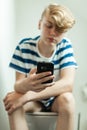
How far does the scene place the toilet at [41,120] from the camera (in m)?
1.13

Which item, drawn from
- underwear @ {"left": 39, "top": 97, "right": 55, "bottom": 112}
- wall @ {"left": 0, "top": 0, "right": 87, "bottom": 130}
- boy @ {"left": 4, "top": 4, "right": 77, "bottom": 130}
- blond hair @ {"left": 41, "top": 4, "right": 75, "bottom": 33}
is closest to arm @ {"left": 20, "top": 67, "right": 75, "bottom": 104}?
boy @ {"left": 4, "top": 4, "right": 77, "bottom": 130}

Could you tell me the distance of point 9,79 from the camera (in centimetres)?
153

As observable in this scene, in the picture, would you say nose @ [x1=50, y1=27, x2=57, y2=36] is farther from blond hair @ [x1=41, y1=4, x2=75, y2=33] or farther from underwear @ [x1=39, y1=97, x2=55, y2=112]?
underwear @ [x1=39, y1=97, x2=55, y2=112]

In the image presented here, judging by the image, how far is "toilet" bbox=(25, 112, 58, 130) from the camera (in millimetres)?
1128

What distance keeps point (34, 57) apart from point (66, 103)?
0.97 feet

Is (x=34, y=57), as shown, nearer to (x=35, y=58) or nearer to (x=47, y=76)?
(x=35, y=58)

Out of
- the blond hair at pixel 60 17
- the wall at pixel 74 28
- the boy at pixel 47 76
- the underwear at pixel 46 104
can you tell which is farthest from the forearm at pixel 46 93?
the wall at pixel 74 28

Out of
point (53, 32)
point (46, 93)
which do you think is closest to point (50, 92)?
point (46, 93)

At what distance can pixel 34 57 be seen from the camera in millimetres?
1251

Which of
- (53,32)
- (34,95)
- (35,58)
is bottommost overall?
(34,95)

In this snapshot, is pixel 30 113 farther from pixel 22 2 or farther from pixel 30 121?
pixel 22 2

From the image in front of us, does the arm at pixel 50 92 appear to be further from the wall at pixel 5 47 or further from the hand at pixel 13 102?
the wall at pixel 5 47

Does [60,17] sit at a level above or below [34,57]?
above

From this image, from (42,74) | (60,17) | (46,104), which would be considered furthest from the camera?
(46,104)
